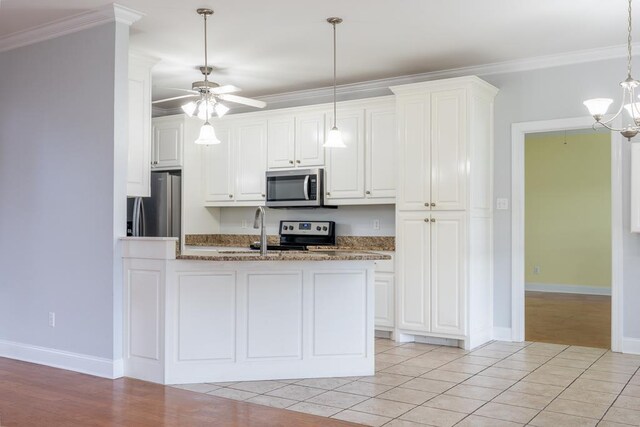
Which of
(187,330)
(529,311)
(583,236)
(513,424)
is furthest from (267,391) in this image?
(583,236)

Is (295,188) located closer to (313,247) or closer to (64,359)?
(313,247)

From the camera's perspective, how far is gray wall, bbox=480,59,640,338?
4910 millimetres

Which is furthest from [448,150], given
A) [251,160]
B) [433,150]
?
[251,160]

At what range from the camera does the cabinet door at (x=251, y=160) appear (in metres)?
6.43

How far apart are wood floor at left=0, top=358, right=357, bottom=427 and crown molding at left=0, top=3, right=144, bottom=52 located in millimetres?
2491

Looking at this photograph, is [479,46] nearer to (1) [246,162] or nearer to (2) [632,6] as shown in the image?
(2) [632,6]

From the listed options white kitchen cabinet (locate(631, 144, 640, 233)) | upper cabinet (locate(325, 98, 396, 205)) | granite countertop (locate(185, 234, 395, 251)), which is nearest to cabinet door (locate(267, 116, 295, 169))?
upper cabinet (locate(325, 98, 396, 205))

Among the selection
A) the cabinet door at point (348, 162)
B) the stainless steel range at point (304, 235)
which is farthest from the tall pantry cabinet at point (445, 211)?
the stainless steel range at point (304, 235)

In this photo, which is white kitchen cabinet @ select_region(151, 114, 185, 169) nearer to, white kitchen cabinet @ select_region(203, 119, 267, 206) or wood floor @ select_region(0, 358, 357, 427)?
white kitchen cabinet @ select_region(203, 119, 267, 206)

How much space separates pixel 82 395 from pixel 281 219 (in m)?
3.34

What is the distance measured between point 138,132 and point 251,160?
2.06 m

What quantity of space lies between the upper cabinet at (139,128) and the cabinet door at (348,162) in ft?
6.46

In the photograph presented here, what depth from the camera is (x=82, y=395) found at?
3.69m

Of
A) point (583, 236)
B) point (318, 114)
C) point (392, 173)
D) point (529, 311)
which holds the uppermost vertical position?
point (318, 114)
